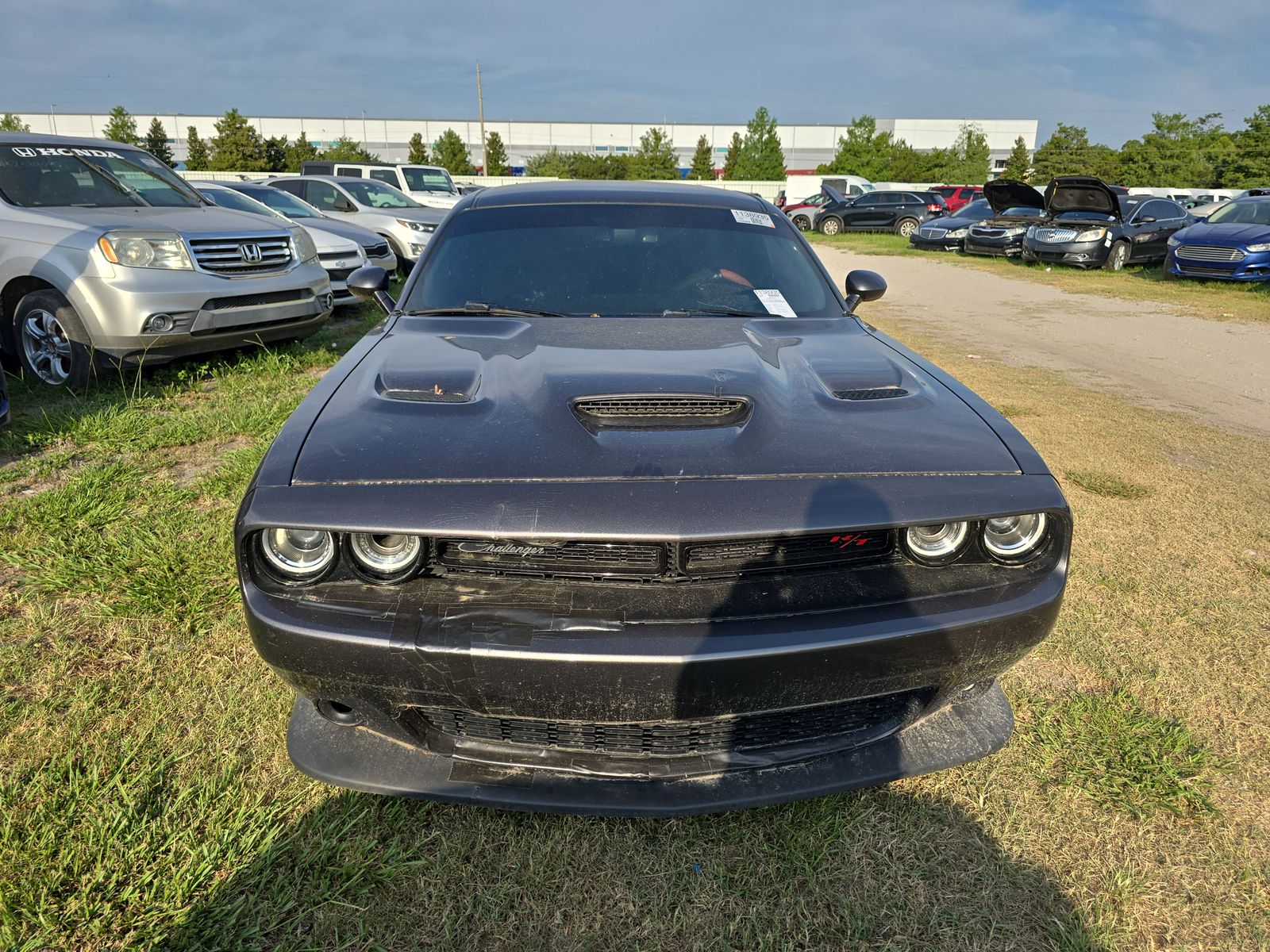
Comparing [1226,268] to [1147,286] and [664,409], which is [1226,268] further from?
[664,409]

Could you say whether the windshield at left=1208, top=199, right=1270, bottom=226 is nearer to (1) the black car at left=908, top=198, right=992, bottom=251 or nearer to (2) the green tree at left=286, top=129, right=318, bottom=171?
(1) the black car at left=908, top=198, right=992, bottom=251

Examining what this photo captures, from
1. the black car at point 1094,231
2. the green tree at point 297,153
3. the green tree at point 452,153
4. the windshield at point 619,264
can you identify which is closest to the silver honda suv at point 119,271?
the windshield at point 619,264

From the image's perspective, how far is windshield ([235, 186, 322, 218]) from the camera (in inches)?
392

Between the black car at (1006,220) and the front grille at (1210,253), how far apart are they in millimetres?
3945

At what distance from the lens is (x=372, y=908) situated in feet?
5.63

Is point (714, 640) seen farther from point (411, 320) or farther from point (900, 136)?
point (900, 136)

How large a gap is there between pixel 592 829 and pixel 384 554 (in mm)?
868

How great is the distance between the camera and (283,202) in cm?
1007

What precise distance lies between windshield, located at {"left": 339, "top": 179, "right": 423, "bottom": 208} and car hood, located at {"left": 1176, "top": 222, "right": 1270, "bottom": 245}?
42.7 feet

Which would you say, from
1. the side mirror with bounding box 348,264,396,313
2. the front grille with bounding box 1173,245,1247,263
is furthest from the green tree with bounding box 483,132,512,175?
the side mirror with bounding box 348,264,396,313

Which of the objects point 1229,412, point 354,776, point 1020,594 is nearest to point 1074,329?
point 1229,412

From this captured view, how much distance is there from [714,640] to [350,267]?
8.09 meters

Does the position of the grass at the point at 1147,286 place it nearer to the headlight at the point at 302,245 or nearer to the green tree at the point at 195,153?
the headlight at the point at 302,245

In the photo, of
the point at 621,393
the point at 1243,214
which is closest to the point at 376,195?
the point at 621,393
